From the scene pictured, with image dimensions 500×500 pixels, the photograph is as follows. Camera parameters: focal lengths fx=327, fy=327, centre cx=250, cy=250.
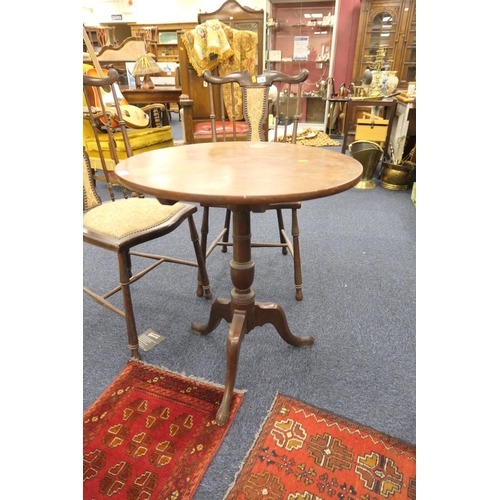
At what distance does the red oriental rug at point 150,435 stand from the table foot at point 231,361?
0.12ft

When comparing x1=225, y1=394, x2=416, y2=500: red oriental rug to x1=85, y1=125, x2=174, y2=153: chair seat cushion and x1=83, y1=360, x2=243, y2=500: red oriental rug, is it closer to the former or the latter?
x1=83, y1=360, x2=243, y2=500: red oriental rug

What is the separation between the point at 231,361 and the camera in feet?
3.79

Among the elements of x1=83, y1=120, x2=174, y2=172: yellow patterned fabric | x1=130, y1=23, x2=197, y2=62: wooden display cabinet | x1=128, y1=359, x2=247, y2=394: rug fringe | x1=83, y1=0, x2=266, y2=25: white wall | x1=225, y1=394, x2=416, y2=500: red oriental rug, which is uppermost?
x1=83, y1=0, x2=266, y2=25: white wall

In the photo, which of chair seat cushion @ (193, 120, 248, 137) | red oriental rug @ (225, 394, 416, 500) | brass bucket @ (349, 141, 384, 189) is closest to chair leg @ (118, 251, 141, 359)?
red oriental rug @ (225, 394, 416, 500)

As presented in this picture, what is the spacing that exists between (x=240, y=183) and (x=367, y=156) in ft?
9.01

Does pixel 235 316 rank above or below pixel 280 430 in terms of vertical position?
above

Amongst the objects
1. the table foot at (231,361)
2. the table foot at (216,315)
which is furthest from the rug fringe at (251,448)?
the table foot at (216,315)

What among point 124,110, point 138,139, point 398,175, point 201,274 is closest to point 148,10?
point 124,110

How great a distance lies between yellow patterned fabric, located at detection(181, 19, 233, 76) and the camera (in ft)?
9.59

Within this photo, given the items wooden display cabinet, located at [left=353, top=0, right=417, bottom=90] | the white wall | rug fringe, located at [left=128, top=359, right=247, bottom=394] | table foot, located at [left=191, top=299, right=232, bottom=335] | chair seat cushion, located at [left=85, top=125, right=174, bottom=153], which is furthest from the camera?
the white wall

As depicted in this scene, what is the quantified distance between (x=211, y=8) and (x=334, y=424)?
8.19 metres

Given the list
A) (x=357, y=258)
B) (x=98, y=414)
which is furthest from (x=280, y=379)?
(x=357, y=258)

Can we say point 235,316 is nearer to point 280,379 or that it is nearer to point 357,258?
point 280,379

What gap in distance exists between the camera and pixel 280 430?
107 cm
